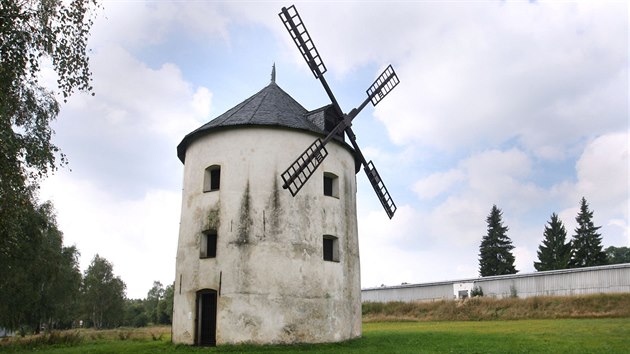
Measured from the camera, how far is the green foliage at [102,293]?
60719 millimetres

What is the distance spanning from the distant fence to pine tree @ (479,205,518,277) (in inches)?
436

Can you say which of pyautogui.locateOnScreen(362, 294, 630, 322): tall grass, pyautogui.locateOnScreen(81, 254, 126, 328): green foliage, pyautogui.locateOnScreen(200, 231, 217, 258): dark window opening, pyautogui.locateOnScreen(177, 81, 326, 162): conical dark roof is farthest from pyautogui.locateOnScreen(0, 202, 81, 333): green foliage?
pyautogui.locateOnScreen(362, 294, 630, 322): tall grass

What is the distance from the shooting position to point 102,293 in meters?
61.5

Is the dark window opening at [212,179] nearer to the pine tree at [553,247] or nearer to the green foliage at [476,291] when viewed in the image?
the green foliage at [476,291]

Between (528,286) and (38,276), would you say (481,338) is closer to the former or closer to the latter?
(528,286)

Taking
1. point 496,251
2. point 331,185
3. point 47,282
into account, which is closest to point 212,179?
point 331,185

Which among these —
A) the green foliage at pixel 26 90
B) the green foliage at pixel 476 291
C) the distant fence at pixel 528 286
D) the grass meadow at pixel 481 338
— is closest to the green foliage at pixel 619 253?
the distant fence at pixel 528 286

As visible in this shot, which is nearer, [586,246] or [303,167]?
[303,167]

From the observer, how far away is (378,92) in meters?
23.9

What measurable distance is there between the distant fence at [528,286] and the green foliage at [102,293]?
101ft

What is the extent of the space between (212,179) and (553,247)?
4709cm

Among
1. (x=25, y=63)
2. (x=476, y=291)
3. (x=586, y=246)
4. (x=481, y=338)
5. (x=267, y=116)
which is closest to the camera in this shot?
(x=25, y=63)

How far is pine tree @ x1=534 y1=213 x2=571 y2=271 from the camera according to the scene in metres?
54.7

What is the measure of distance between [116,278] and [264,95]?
48567mm
